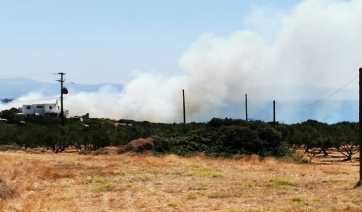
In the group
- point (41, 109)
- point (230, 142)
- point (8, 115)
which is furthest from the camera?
point (41, 109)

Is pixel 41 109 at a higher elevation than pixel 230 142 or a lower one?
higher

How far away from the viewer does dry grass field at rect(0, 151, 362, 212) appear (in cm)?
1584

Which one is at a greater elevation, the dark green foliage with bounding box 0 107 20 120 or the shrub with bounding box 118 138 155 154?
the dark green foliage with bounding box 0 107 20 120

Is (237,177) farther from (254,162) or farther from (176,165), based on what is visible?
(254,162)

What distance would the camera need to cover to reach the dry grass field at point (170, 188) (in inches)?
623

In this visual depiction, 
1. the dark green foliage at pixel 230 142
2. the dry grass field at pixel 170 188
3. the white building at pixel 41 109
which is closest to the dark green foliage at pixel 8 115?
the white building at pixel 41 109

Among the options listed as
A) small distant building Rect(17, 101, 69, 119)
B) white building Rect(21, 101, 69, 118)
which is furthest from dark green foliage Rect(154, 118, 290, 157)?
white building Rect(21, 101, 69, 118)

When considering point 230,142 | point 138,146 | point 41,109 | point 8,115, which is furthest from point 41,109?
point 230,142

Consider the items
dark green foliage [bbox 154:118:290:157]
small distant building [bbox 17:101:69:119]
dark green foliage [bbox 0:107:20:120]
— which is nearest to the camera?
dark green foliage [bbox 154:118:290:157]

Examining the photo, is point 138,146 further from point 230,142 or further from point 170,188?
point 170,188

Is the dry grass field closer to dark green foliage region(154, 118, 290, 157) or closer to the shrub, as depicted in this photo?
dark green foliage region(154, 118, 290, 157)

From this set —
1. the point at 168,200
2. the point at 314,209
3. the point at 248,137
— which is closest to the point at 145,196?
the point at 168,200

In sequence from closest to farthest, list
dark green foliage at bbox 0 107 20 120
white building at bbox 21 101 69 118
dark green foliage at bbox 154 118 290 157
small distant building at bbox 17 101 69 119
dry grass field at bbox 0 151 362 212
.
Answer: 1. dry grass field at bbox 0 151 362 212
2. dark green foliage at bbox 154 118 290 157
3. dark green foliage at bbox 0 107 20 120
4. small distant building at bbox 17 101 69 119
5. white building at bbox 21 101 69 118

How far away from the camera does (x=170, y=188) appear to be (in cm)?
2031
